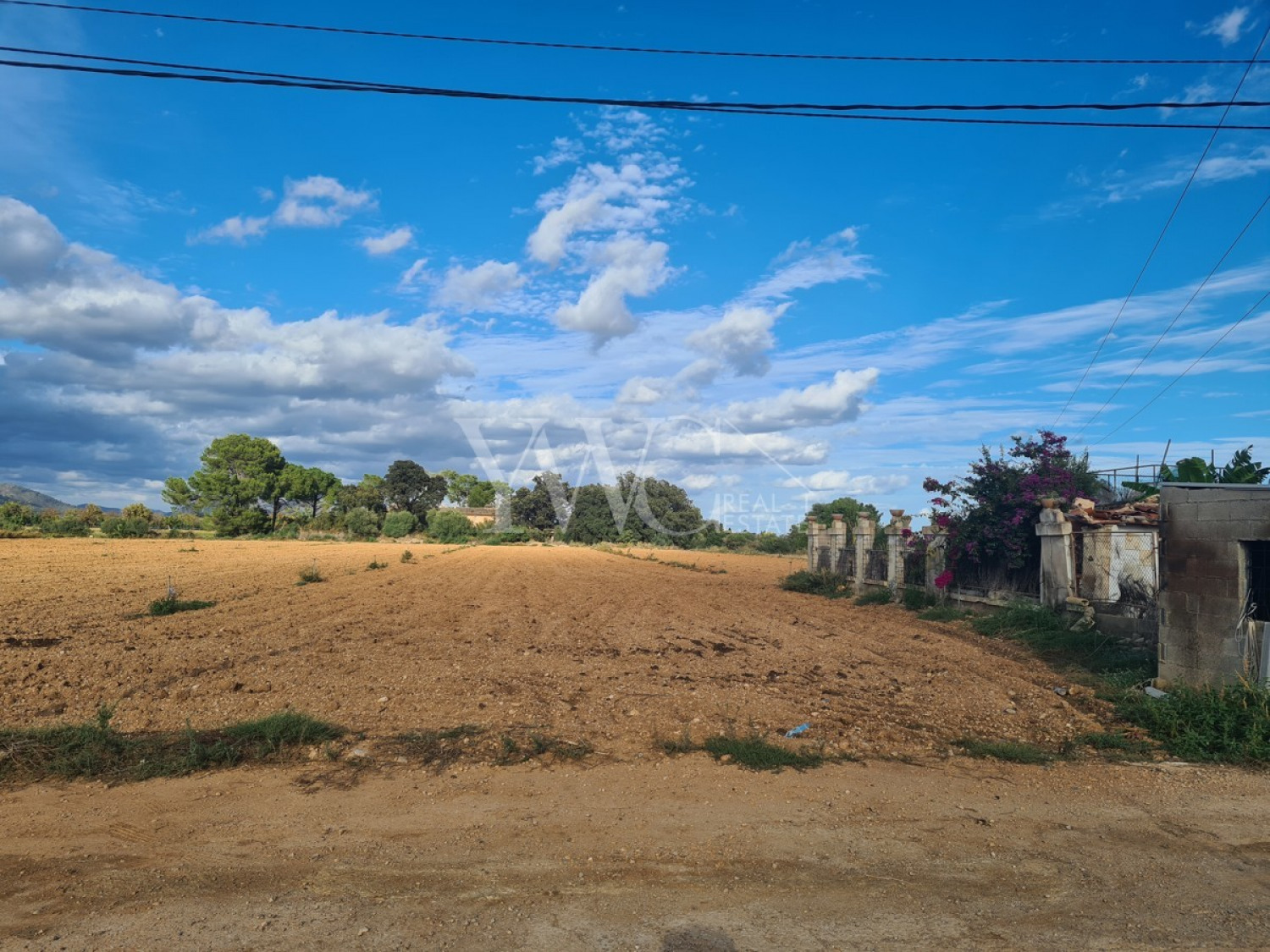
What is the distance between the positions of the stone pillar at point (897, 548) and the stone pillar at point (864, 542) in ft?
6.36

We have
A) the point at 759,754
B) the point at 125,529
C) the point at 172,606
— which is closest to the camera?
the point at 759,754

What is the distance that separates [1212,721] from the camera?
22.7 feet

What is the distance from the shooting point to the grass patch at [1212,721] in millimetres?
6480

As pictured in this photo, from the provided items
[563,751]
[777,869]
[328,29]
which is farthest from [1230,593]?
[328,29]

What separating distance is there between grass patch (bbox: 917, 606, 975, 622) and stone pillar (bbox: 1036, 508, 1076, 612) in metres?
2.46

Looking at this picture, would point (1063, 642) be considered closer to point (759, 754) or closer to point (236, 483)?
point (759, 754)

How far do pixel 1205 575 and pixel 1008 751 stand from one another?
3406 millimetres

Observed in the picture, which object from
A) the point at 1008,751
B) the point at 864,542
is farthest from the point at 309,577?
the point at 1008,751

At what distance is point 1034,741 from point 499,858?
202 inches

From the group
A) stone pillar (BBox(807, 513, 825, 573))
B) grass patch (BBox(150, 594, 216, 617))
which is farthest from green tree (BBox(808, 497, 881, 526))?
grass patch (BBox(150, 594, 216, 617))

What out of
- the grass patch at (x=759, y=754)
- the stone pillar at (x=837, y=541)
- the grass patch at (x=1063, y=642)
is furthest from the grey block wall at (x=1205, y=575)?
the stone pillar at (x=837, y=541)

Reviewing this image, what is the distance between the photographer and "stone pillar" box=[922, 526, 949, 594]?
61.2ft

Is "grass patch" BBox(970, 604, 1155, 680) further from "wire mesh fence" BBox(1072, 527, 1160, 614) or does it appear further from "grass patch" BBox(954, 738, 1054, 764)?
"grass patch" BBox(954, 738, 1054, 764)

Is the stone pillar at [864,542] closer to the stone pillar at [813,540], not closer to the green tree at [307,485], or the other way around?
the stone pillar at [813,540]
